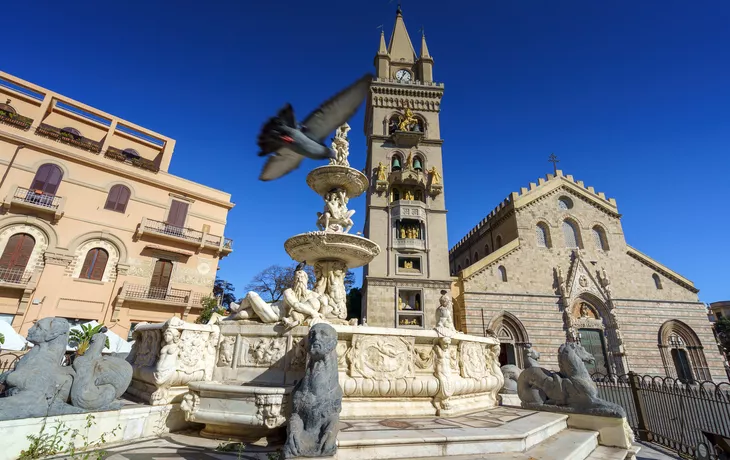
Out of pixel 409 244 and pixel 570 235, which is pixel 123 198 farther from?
pixel 570 235

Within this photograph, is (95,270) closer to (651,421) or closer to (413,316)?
(413,316)

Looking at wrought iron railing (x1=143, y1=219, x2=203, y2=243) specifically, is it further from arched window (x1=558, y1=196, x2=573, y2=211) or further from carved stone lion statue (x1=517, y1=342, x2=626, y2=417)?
arched window (x1=558, y1=196, x2=573, y2=211)

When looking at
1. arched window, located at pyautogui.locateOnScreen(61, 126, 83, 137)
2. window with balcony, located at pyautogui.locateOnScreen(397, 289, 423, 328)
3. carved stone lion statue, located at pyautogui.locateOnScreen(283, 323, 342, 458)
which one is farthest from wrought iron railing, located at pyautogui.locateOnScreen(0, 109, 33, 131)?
window with balcony, located at pyautogui.locateOnScreen(397, 289, 423, 328)

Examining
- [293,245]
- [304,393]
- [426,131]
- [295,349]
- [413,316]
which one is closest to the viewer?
[304,393]

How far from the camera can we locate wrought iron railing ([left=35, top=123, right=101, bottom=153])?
65.0ft

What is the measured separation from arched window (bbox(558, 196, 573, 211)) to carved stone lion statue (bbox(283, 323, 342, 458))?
31804 mm

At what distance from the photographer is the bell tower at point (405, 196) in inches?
981

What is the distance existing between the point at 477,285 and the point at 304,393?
78.6 feet

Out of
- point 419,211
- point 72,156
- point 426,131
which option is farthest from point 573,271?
point 72,156

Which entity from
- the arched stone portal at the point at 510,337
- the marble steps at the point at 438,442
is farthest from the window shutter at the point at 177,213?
the arched stone portal at the point at 510,337

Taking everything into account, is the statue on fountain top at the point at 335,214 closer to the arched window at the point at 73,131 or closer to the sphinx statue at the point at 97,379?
the sphinx statue at the point at 97,379

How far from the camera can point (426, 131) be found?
31.4 m

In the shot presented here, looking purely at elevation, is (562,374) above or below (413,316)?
below

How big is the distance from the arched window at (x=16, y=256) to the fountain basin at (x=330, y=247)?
59.8 ft
